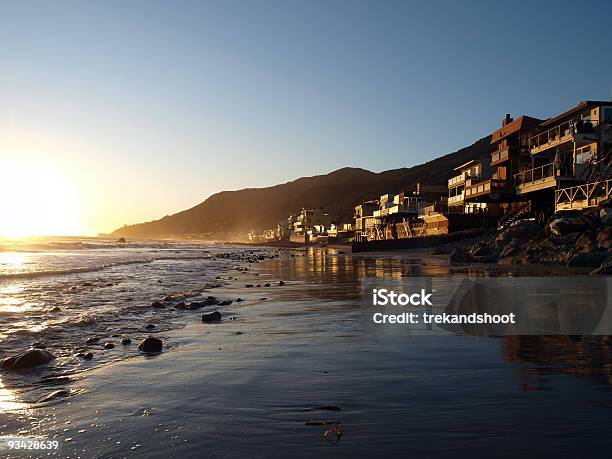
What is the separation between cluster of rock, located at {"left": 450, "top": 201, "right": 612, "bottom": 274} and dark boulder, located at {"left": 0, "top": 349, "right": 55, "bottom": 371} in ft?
61.5

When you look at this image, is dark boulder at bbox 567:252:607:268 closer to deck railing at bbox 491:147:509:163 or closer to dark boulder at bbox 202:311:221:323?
dark boulder at bbox 202:311:221:323

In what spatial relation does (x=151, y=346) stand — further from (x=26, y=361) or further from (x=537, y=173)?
(x=537, y=173)

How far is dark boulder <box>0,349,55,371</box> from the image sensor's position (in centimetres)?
768

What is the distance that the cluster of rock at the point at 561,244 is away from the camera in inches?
872

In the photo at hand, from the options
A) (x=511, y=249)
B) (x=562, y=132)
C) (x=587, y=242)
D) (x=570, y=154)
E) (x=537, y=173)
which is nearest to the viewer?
(x=587, y=242)

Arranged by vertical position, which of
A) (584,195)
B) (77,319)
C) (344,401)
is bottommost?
(77,319)

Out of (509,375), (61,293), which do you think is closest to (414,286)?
(509,375)

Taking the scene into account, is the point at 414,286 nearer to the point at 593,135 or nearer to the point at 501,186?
the point at 593,135

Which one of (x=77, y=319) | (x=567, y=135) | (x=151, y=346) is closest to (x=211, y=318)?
(x=151, y=346)

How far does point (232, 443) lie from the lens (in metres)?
4.27

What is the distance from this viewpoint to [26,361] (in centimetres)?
778

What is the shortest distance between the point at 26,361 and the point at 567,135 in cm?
4596

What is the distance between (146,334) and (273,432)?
23.5ft

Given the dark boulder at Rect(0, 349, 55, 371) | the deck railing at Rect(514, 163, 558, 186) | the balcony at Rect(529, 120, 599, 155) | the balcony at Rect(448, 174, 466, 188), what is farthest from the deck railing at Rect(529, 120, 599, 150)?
the dark boulder at Rect(0, 349, 55, 371)
